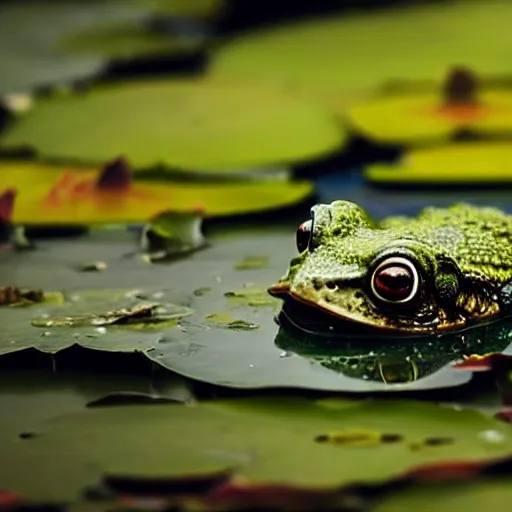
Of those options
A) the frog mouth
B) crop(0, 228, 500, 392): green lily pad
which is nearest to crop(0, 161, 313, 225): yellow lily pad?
crop(0, 228, 500, 392): green lily pad

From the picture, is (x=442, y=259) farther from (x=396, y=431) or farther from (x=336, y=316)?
(x=396, y=431)

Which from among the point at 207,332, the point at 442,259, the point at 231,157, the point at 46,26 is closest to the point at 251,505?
the point at 207,332

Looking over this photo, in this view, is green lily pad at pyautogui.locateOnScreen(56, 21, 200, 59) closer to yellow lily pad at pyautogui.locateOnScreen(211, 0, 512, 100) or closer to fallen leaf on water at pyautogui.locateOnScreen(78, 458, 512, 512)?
yellow lily pad at pyautogui.locateOnScreen(211, 0, 512, 100)

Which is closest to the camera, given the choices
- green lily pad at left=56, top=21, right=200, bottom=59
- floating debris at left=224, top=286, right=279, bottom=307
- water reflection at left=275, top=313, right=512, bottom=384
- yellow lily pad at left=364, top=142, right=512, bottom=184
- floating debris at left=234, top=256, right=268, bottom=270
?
water reflection at left=275, top=313, right=512, bottom=384

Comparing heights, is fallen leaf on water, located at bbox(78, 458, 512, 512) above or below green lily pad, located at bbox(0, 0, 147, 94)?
below

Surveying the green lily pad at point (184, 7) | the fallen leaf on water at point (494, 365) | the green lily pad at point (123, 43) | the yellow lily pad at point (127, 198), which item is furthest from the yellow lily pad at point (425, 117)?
the green lily pad at point (184, 7)
